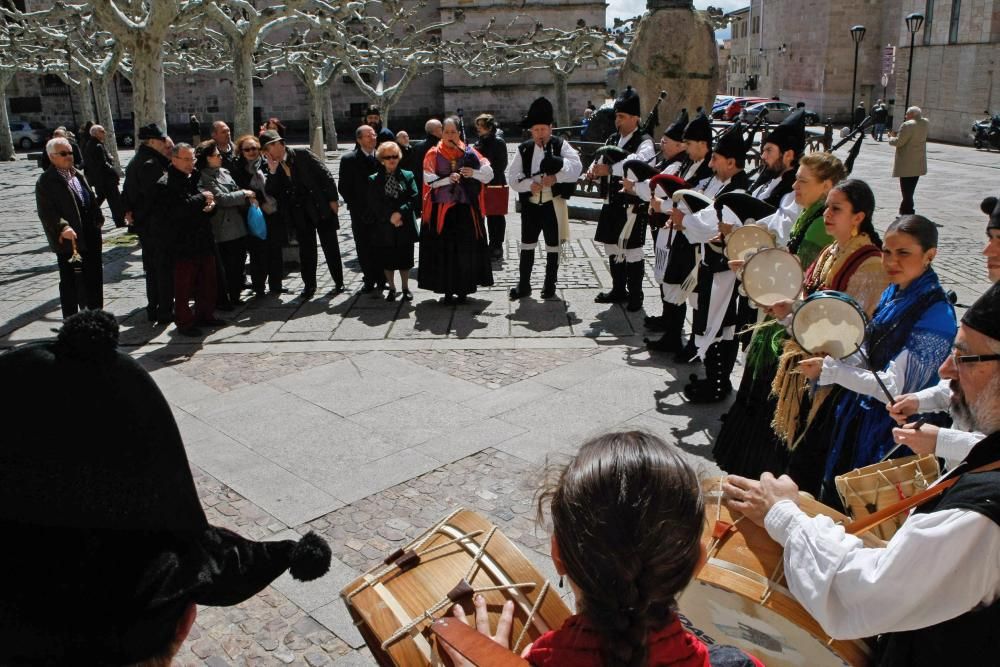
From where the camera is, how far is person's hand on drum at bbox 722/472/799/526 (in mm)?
2357

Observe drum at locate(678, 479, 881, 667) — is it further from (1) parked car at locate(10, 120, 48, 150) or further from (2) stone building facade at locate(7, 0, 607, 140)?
(1) parked car at locate(10, 120, 48, 150)

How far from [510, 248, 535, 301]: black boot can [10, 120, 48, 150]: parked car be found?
35722 millimetres

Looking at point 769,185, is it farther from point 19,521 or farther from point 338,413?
point 19,521

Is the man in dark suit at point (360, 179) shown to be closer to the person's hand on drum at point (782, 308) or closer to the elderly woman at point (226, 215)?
the elderly woman at point (226, 215)

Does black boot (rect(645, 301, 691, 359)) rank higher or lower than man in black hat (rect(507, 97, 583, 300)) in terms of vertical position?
lower

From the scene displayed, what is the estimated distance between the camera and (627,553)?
1496 mm

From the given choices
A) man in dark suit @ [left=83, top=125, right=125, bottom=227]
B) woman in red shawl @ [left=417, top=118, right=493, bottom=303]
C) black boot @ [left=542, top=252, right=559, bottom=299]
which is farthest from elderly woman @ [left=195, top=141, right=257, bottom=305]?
man in dark suit @ [left=83, top=125, right=125, bottom=227]

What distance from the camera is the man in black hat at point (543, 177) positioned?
8656 millimetres

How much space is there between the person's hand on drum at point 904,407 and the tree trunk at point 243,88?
12.8 m

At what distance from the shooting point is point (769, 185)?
595cm

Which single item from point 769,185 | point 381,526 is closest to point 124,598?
point 381,526

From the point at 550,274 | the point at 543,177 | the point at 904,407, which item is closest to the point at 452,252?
the point at 550,274

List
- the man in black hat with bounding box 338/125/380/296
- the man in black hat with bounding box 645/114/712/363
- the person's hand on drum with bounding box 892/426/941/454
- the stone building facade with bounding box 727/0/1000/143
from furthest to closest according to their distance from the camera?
the stone building facade with bounding box 727/0/1000/143
the man in black hat with bounding box 338/125/380/296
the man in black hat with bounding box 645/114/712/363
the person's hand on drum with bounding box 892/426/941/454

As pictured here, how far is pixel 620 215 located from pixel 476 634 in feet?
23.0
